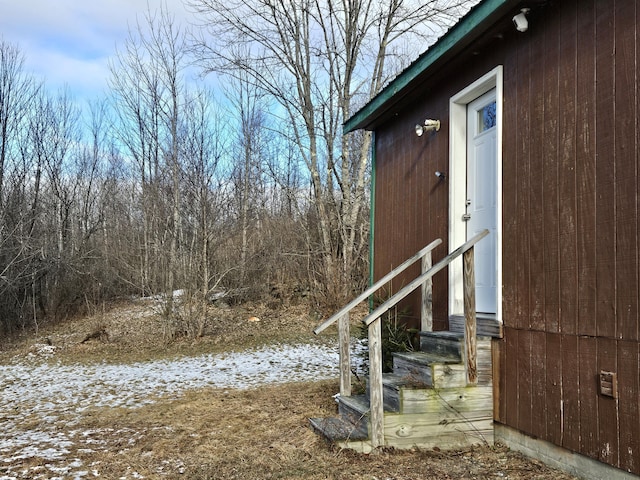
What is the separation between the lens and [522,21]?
395 cm

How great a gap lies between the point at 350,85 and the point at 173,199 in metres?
6.72

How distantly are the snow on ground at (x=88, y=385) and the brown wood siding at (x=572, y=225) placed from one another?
3.19 meters

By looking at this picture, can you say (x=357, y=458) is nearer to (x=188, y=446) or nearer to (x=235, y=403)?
(x=188, y=446)

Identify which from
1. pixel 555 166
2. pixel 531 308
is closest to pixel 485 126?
pixel 555 166

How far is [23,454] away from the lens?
4.12m

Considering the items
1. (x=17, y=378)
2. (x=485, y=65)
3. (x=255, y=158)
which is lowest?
(x=17, y=378)

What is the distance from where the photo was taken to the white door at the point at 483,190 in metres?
4.58

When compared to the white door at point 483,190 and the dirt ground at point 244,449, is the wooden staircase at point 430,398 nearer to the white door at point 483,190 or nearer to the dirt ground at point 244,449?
the dirt ground at point 244,449

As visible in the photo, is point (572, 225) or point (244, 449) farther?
point (244, 449)

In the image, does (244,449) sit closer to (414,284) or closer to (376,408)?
(376,408)

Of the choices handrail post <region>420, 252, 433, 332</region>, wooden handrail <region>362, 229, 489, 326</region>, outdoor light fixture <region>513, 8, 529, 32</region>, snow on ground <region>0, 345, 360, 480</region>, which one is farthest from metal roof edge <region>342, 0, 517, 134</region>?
snow on ground <region>0, 345, 360, 480</region>

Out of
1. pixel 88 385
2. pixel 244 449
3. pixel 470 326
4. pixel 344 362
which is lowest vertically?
pixel 88 385

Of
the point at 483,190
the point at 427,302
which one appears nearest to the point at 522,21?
the point at 483,190

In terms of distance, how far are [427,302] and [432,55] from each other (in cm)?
230
